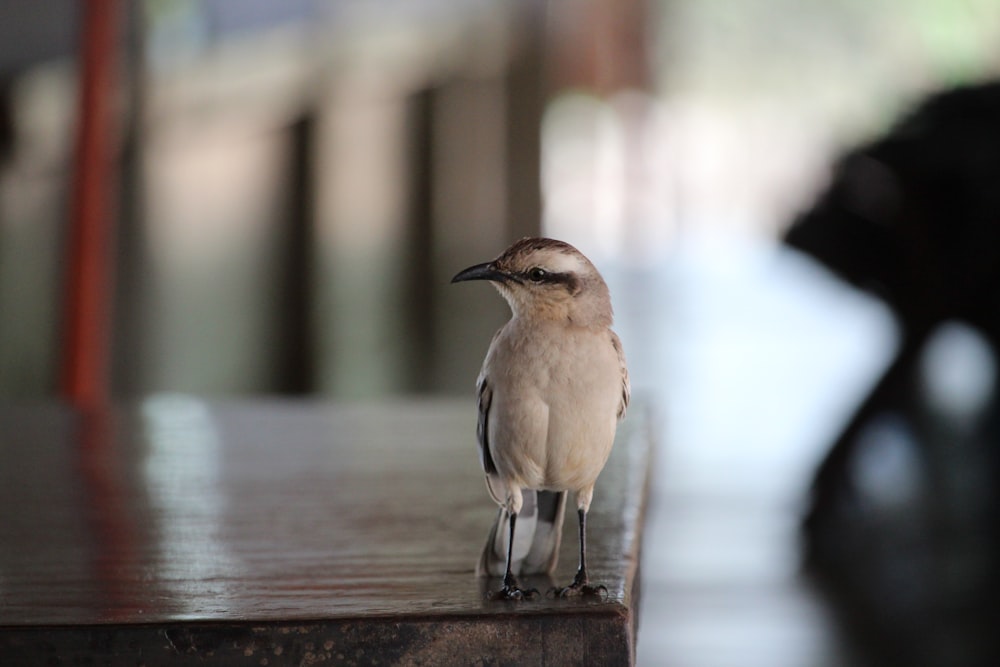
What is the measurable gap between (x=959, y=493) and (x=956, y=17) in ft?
16.6

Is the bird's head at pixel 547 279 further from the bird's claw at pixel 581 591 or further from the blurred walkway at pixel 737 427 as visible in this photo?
the blurred walkway at pixel 737 427

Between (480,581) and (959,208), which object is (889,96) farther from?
(480,581)

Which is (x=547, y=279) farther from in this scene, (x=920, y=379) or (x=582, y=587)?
(x=920, y=379)

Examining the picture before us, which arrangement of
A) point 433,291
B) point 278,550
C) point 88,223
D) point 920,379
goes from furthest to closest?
point 433,291, point 920,379, point 88,223, point 278,550

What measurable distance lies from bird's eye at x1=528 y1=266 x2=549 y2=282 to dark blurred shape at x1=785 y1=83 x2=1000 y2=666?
8.41 ft

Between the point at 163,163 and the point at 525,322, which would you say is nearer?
the point at 525,322

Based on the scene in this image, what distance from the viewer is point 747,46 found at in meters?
8.19

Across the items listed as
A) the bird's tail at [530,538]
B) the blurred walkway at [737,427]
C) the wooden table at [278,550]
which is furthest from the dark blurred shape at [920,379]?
the bird's tail at [530,538]

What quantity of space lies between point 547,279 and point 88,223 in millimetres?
1872

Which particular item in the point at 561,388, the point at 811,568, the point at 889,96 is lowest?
the point at 811,568

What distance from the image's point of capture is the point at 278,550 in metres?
0.74

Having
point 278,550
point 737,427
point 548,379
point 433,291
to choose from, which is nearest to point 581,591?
point 548,379

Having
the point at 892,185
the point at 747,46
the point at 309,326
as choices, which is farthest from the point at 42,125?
the point at 747,46

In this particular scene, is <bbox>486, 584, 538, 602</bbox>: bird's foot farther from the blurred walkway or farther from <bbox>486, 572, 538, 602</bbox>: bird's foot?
the blurred walkway
